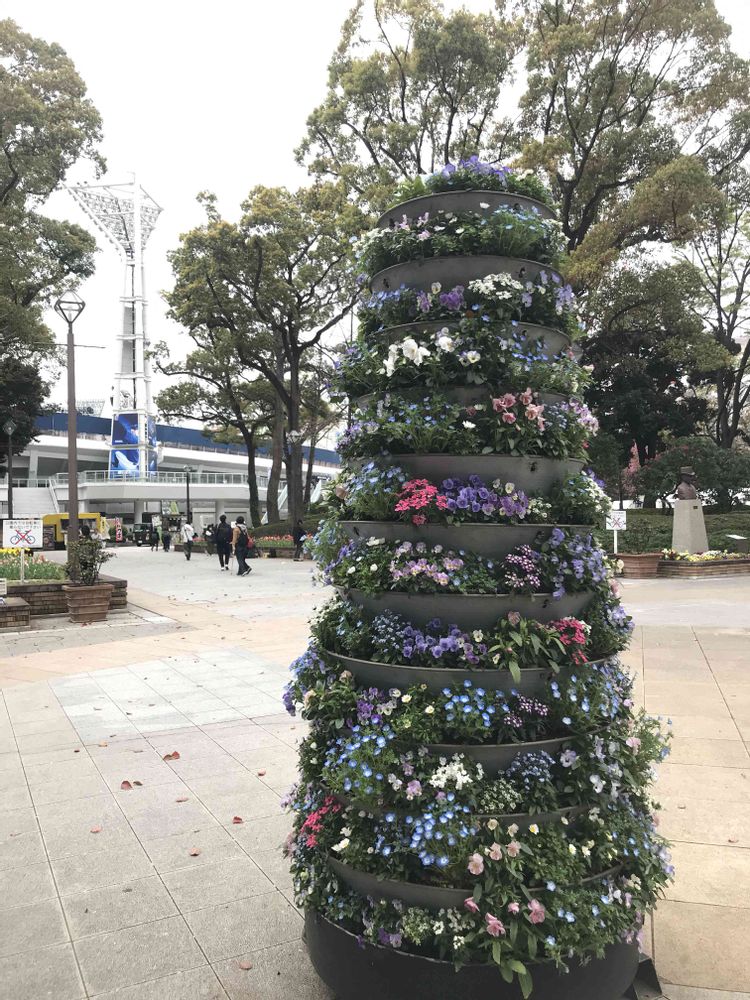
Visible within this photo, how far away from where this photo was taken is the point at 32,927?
10.2 ft

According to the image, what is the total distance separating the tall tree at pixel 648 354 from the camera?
25.1m

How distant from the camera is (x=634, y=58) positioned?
67.4ft

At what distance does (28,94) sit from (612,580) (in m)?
25.9

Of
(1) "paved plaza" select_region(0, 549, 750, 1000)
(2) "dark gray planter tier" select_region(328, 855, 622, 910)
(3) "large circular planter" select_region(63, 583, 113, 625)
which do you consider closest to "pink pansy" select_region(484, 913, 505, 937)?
(2) "dark gray planter tier" select_region(328, 855, 622, 910)

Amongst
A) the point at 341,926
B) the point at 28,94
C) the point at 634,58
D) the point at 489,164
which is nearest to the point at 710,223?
the point at 634,58

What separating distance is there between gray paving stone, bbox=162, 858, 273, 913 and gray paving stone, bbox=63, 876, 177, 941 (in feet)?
0.21

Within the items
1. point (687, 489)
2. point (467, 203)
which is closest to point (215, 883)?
point (467, 203)

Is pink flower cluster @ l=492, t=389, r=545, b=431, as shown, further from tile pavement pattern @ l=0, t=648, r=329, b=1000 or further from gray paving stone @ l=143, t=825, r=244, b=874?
gray paving stone @ l=143, t=825, r=244, b=874

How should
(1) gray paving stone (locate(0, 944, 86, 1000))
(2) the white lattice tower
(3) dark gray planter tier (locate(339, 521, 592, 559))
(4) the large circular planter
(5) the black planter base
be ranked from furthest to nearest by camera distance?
1. (2) the white lattice tower
2. (4) the large circular planter
3. (1) gray paving stone (locate(0, 944, 86, 1000))
4. (3) dark gray planter tier (locate(339, 521, 592, 559))
5. (5) the black planter base

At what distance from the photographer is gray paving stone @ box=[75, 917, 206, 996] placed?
109 inches

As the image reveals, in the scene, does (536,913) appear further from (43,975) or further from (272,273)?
(272,273)

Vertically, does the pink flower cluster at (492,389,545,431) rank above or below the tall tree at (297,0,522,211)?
below

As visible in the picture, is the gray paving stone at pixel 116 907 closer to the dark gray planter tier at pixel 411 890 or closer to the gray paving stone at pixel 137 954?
the gray paving stone at pixel 137 954

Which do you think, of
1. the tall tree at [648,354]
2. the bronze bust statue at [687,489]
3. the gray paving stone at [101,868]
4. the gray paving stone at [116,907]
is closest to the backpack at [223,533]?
the bronze bust statue at [687,489]
